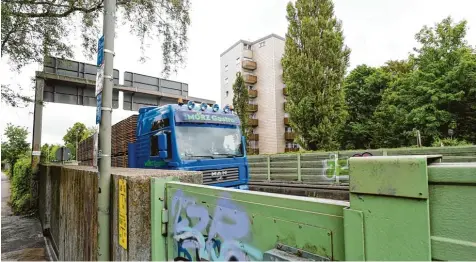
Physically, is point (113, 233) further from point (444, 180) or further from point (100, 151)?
point (444, 180)

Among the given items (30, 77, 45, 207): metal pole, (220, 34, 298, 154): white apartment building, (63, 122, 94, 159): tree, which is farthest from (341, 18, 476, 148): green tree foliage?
(63, 122, 94, 159): tree

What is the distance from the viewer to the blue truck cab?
648 cm

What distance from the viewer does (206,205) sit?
2.16m

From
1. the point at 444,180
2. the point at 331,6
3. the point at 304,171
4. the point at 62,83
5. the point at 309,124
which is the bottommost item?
the point at 304,171

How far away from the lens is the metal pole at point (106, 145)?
10.3 ft

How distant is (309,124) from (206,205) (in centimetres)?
1983

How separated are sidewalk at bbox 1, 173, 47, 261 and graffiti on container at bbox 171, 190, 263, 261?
281 inches

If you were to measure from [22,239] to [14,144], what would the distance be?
29.7m

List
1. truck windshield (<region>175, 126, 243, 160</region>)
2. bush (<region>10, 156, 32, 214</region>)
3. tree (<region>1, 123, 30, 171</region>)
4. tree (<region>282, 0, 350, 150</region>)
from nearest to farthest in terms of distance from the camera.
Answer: truck windshield (<region>175, 126, 243, 160</region>) < bush (<region>10, 156, 32, 214</region>) < tree (<region>282, 0, 350, 150</region>) < tree (<region>1, 123, 30, 171</region>)

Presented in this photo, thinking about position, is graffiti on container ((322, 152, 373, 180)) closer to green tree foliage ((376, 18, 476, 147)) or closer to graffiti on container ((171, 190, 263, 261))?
graffiti on container ((171, 190, 263, 261))

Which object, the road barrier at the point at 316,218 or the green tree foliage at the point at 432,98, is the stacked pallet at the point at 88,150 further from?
the green tree foliage at the point at 432,98

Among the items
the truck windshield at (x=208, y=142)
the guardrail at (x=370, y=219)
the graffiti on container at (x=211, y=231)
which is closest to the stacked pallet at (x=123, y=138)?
the truck windshield at (x=208, y=142)

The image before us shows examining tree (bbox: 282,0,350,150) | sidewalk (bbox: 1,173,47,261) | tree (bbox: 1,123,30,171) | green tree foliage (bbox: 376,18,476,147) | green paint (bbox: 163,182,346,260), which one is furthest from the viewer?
tree (bbox: 1,123,30,171)

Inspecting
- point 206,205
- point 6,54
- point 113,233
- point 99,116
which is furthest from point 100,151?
point 6,54
